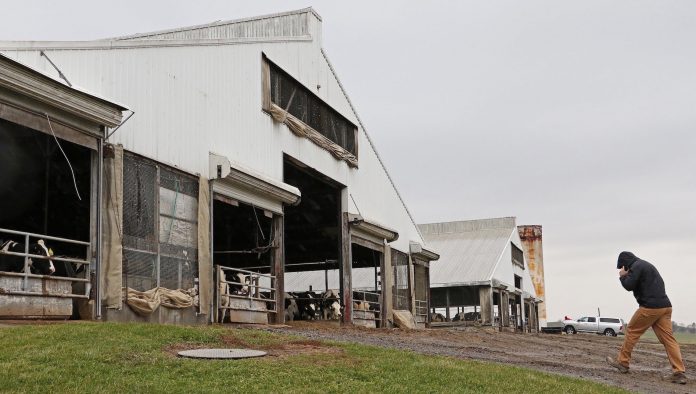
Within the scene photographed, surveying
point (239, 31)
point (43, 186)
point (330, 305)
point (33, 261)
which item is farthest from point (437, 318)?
point (33, 261)

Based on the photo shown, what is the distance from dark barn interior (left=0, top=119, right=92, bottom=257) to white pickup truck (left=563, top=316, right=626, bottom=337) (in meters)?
50.2

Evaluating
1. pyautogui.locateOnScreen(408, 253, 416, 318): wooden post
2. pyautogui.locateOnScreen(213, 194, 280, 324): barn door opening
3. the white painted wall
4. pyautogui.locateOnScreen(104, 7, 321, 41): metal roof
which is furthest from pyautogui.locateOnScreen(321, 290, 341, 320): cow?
the white painted wall

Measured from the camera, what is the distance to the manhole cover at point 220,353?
10.1m

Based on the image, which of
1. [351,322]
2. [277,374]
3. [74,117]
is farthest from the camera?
[351,322]

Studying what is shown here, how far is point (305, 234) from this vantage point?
2891 cm

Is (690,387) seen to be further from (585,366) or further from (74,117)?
(74,117)

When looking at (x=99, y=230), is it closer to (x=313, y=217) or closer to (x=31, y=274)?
(x=31, y=274)

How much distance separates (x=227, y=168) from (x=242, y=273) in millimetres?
3260

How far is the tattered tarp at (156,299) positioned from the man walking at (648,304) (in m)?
8.63

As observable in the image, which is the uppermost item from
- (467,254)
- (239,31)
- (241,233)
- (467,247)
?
(239,31)

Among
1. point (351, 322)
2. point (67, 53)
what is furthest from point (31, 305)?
point (351, 322)

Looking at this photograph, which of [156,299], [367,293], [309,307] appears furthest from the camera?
[367,293]

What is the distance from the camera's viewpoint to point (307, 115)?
78.8 feet

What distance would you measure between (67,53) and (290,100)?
893 cm
